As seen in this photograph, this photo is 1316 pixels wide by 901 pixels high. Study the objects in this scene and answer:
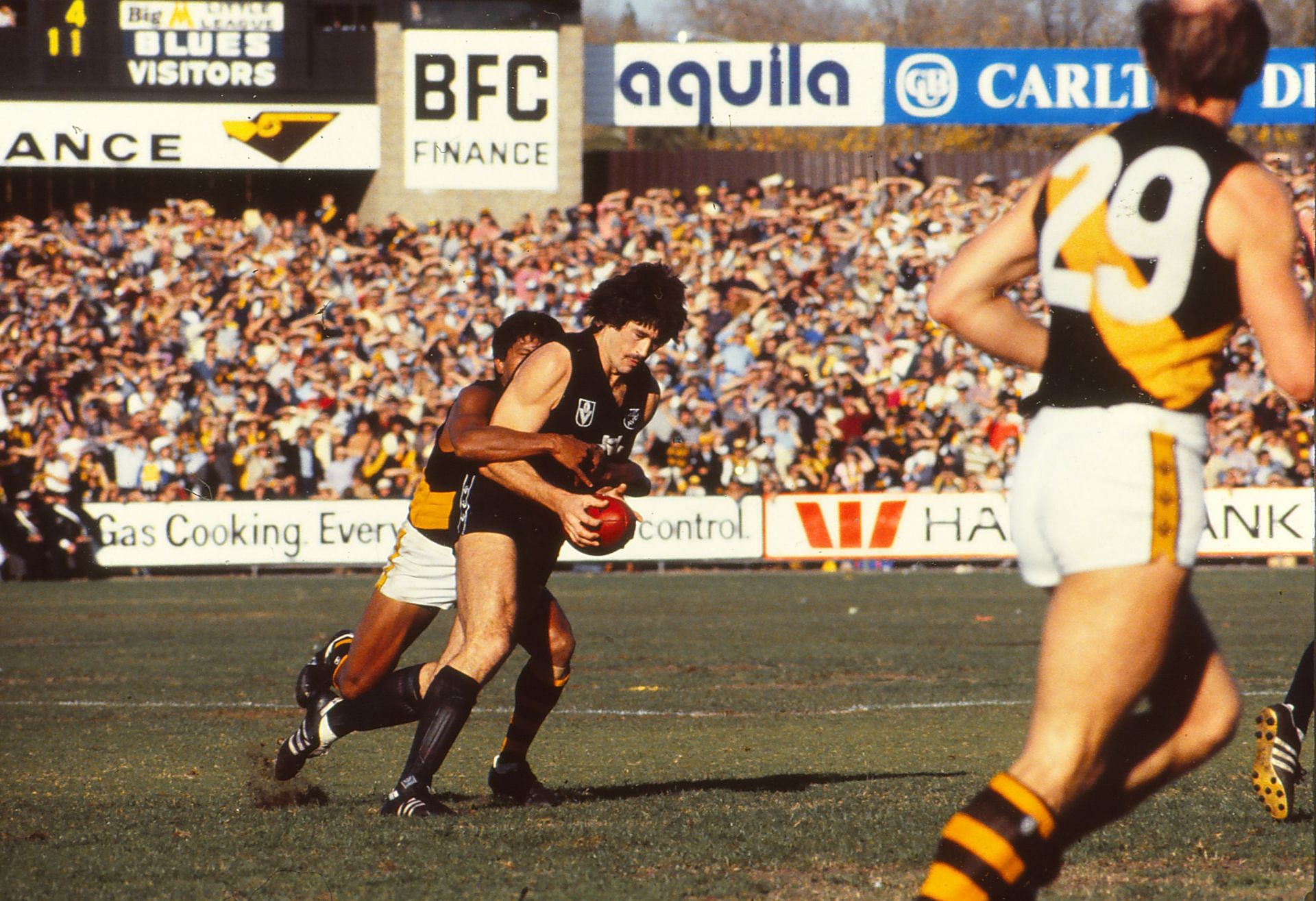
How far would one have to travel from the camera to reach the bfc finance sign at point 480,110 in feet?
96.3

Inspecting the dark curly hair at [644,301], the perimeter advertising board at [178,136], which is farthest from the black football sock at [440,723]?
the perimeter advertising board at [178,136]

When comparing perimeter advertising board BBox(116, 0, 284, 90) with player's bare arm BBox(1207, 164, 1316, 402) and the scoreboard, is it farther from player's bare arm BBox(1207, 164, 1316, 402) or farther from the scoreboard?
player's bare arm BBox(1207, 164, 1316, 402)

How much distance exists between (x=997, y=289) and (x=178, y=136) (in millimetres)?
27342

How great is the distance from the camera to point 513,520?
6.17 metres

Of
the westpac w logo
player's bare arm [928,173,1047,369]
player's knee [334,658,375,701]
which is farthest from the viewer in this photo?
the westpac w logo

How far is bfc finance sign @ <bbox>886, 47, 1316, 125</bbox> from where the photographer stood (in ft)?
102

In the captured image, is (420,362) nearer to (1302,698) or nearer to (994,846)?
(1302,698)

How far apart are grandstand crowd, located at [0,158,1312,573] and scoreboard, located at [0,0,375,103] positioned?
→ 3.84 meters

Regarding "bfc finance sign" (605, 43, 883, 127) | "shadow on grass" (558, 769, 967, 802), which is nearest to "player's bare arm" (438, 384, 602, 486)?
"shadow on grass" (558, 769, 967, 802)

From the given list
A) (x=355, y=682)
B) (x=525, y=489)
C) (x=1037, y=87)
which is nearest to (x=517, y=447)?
(x=525, y=489)

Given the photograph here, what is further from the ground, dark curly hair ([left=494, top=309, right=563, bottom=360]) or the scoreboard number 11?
the scoreboard number 11

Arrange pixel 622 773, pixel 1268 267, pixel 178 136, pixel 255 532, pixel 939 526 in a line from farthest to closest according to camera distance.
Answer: pixel 178 136 → pixel 939 526 → pixel 255 532 → pixel 622 773 → pixel 1268 267

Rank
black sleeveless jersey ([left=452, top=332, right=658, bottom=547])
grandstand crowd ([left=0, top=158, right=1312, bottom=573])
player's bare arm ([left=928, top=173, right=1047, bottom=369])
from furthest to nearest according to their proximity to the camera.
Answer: grandstand crowd ([left=0, top=158, right=1312, bottom=573]) → black sleeveless jersey ([left=452, top=332, right=658, bottom=547]) → player's bare arm ([left=928, top=173, right=1047, bottom=369])

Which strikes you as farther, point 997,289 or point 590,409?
point 590,409
